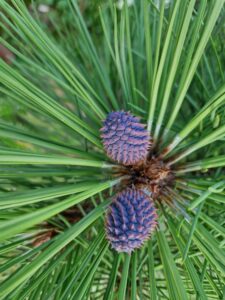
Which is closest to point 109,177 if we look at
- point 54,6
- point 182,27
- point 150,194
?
point 150,194

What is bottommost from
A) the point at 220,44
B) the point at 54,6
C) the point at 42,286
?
the point at 42,286

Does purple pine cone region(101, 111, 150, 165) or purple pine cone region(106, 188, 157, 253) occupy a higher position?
purple pine cone region(101, 111, 150, 165)

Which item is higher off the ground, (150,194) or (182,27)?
(182,27)

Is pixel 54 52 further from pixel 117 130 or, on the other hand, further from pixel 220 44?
pixel 220 44
